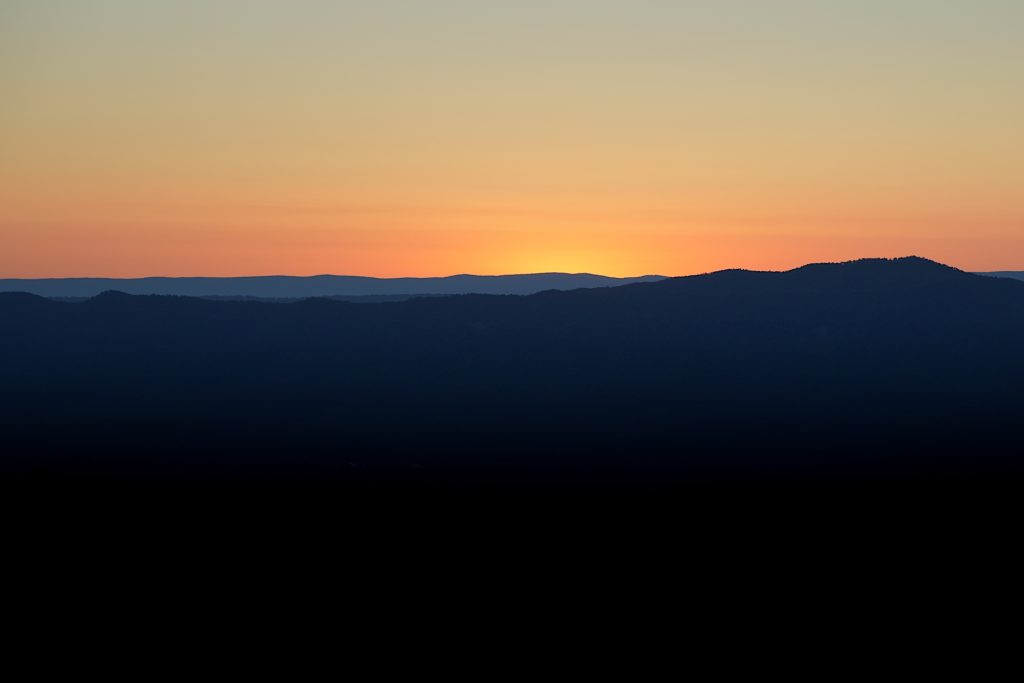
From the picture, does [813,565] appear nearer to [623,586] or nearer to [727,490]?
[623,586]

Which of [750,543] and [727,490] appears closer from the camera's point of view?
[750,543]

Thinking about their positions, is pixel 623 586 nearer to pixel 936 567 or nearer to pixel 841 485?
pixel 936 567

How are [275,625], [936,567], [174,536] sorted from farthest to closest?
1. [174,536]
2. [936,567]
3. [275,625]

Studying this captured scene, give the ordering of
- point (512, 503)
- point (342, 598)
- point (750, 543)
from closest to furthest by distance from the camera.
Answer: point (342, 598), point (750, 543), point (512, 503)

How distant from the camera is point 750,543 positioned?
136m

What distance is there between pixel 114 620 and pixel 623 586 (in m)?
41.1

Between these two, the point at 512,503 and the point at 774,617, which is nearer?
the point at 774,617

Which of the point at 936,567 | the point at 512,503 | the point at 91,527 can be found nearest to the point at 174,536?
the point at 91,527

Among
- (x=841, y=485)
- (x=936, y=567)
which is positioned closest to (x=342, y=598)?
(x=936, y=567)

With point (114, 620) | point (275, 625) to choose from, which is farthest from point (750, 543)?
point (114, 620)

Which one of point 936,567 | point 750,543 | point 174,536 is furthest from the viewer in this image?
point 174,536

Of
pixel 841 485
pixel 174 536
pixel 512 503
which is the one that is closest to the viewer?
pixel 174 536

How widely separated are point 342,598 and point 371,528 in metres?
39.2

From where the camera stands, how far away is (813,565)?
125438 millimetres
